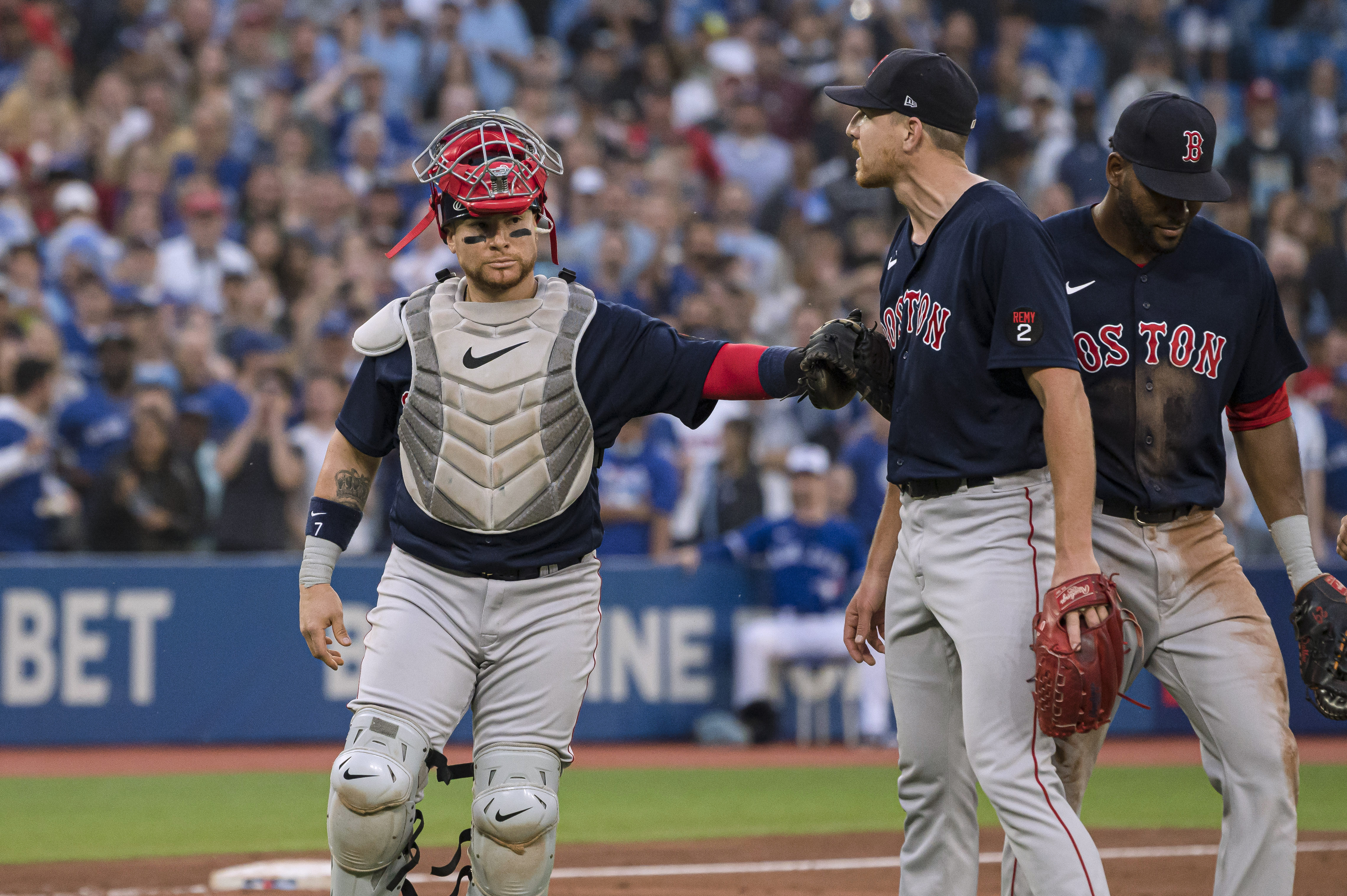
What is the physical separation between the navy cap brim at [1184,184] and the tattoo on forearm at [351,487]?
7.62 ft

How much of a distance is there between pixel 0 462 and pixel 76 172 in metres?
3.89

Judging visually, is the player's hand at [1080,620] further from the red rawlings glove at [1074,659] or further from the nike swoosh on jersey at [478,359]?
the nike swoosh on jersey at [478,359]

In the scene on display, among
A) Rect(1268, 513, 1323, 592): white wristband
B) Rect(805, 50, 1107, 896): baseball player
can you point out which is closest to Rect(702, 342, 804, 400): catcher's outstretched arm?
Rect(805, 50, 1107, 896): baseball player

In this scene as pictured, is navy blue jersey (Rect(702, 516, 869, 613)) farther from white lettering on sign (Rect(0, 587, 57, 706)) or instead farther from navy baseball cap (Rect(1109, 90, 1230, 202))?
navy baseball cap (Rect(1109, 90, 1230, 202))

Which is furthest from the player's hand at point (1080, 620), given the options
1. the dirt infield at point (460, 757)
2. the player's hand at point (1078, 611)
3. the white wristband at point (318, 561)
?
the dirt infield at point (460, 757)

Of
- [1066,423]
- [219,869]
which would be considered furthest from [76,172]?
[1066,423]

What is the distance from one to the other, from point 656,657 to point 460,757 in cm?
169

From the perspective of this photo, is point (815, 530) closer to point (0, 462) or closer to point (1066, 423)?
point (0, 462)

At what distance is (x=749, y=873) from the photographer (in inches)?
267

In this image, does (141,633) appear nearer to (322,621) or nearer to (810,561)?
(810,561)

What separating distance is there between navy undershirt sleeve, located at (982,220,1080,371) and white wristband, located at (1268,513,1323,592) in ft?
3.68

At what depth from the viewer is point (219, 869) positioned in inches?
268

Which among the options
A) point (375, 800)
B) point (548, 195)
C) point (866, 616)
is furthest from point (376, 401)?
point (548, 195)

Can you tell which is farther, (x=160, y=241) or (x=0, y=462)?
(x=160, y=241)
